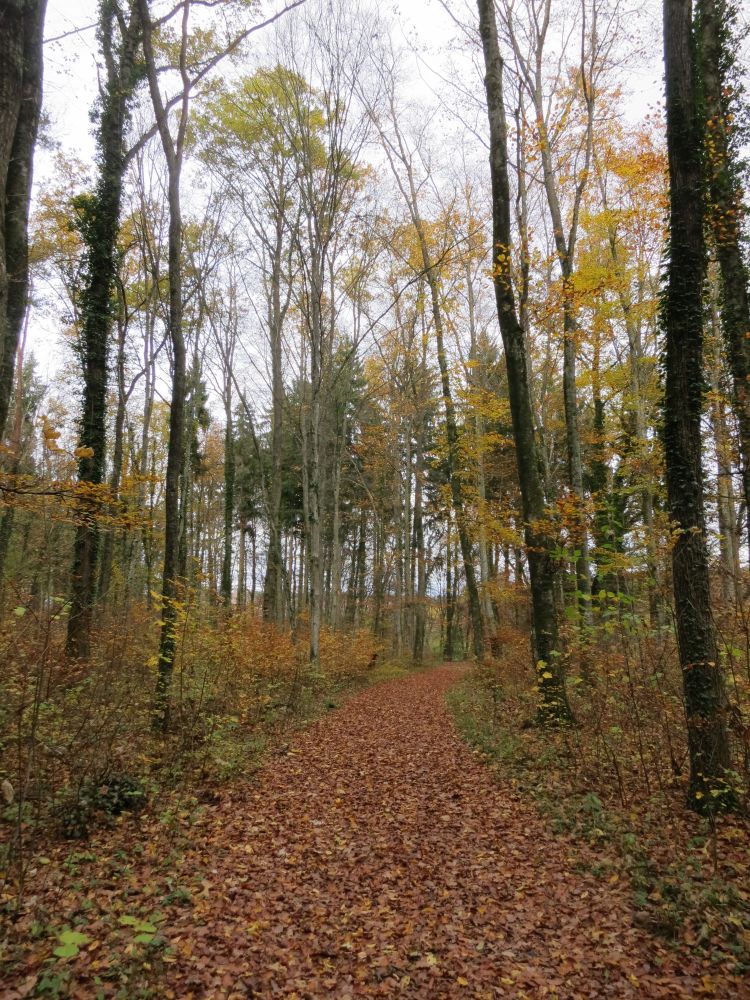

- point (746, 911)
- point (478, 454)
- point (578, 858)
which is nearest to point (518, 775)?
point (578, 858)

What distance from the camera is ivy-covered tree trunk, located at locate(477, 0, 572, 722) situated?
7.60 meters

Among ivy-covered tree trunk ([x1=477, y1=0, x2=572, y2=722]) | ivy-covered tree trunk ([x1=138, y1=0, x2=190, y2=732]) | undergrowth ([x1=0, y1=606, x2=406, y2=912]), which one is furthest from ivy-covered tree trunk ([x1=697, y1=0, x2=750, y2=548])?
undergrowth ([x1=0, y1=606, x2=406, y2=912])

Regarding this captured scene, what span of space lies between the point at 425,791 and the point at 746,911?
11.1 feet

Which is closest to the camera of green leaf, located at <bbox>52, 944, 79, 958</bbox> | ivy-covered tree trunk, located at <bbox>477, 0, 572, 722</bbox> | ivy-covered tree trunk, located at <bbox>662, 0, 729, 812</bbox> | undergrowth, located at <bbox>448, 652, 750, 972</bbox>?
green leaf, located at <bbox>52, 944, 79, 958</bbox>

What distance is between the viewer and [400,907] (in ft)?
12.4

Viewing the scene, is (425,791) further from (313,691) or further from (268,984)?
(313,691)

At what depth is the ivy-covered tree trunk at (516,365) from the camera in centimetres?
760

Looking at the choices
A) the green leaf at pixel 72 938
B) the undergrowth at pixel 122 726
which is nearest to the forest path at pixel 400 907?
the green leaf at pixel 72 938

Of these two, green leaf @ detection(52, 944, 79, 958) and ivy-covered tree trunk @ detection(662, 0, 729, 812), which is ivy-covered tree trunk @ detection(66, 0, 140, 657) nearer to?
green leaf @ detection(52, 944, 79, 958)

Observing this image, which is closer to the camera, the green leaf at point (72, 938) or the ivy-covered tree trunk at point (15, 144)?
the green leaf at point (72, 938)

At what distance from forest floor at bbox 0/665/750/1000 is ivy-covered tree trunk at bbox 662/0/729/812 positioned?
1.45 m

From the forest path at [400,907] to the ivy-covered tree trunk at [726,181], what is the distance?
5.09 m

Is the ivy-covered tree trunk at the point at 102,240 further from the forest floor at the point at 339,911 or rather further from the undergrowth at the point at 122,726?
the forest floor at the point at 339,911

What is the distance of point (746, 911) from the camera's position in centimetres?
320
